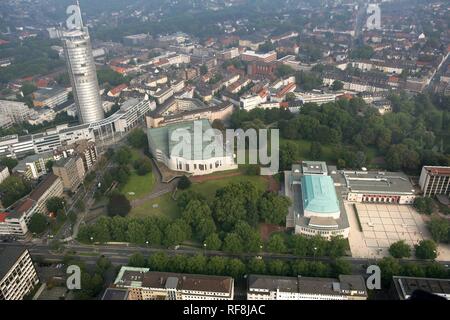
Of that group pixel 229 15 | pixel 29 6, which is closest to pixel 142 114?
pixel 229 15

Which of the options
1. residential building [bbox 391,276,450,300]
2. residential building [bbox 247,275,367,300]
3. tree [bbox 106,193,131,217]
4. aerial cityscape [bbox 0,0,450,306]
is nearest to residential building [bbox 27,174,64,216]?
aerial cityscape [bbox 0,0,450,306]

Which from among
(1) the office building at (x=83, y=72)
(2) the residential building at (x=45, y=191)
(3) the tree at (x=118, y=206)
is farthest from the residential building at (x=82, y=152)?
(3) the tree at (x=118, y=206)

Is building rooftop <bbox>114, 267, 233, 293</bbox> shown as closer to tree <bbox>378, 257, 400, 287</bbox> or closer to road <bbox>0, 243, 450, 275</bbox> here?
road <bbox>0, 243, 450, 275</bbox>

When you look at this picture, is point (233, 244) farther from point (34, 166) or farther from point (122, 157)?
point (34, 166)

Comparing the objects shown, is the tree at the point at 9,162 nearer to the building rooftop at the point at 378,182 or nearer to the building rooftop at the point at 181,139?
the building rooftop at the point at 181,139

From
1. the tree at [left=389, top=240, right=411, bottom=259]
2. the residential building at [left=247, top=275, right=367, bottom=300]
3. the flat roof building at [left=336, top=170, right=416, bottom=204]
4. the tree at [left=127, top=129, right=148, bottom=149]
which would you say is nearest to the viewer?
the residential building at [left=247, top=275, right=367, bottom=300]
